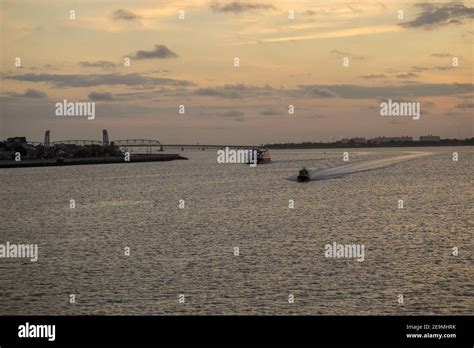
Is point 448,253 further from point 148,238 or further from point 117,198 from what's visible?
point 117,198

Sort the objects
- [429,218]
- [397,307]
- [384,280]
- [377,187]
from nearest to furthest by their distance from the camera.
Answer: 1. [397,307]
2. [384,280]
3. [429,218]
4. [377,187]

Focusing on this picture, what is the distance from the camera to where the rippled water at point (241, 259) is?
36.2m

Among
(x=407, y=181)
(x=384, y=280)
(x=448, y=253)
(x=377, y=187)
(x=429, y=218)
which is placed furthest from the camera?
(x=407, y=181)

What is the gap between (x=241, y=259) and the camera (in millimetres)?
49500

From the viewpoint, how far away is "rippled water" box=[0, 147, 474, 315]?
3625cm

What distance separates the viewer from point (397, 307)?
34.9 meters

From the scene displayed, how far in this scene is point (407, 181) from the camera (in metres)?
153

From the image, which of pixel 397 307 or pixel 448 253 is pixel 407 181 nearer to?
pixel 448 253
